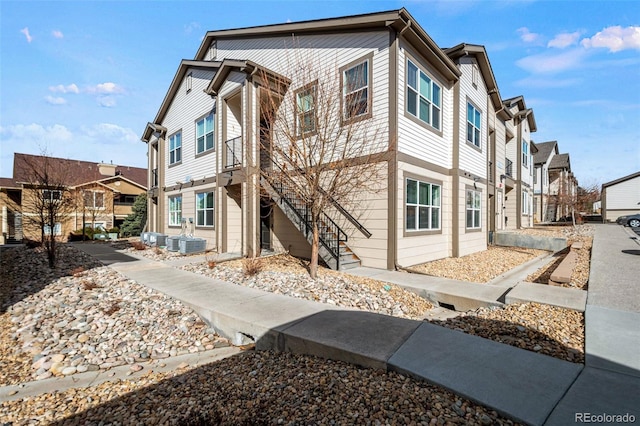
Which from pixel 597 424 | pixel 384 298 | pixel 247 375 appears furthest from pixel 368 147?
pixel 597 424

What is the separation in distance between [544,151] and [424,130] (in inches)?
1138

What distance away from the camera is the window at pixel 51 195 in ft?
32.2

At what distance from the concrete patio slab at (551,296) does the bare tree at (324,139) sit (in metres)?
4.01

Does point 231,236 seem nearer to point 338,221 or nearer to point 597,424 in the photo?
point 338,221

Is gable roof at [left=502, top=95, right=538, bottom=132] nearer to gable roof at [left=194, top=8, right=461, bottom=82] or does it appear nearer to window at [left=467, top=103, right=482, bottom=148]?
window at [left=467, top=103, right=482, bottom=148]

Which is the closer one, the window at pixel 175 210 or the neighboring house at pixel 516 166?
the window at pixel 175 210

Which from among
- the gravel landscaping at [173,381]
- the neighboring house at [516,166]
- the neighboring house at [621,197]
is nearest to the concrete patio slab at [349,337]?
the gravel landscaping at [173,381]

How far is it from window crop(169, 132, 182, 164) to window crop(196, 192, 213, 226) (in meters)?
3.45

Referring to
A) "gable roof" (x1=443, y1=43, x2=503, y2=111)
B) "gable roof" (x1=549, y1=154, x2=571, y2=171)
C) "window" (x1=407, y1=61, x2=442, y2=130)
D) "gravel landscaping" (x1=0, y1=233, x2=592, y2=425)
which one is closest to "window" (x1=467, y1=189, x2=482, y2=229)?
"window" (x1=407, y1=61, x2=442, y2=130)

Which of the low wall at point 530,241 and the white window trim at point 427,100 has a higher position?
the white window trim at point 427,100

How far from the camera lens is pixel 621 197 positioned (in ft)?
96.4

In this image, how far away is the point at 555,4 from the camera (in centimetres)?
820

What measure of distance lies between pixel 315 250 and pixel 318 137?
2670 millimetres

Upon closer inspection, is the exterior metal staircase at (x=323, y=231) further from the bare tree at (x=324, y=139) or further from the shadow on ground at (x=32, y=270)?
the shadow on ground at (x=32, y=270)
